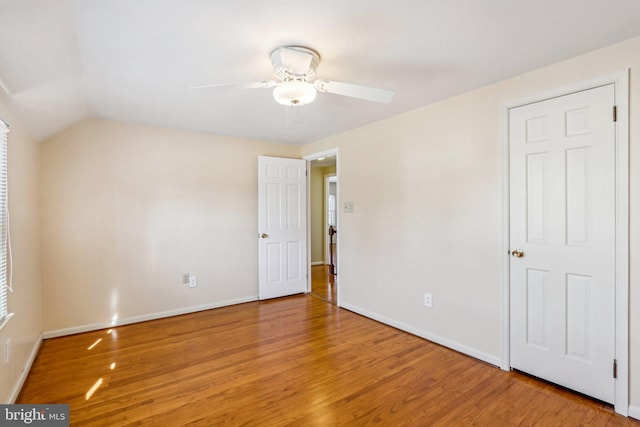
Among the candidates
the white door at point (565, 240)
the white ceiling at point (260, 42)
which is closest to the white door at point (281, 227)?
the white ceiling at point (260, 42)

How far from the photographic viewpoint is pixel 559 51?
1.98 metres

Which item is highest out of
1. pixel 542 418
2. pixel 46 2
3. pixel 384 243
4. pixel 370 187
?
pixel 46 2

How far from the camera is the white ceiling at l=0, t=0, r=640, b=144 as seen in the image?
4.95ft

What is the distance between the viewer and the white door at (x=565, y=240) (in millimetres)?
1963

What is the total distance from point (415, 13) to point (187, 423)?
266cm

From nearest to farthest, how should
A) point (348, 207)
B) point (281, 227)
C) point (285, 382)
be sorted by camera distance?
point (285, 382), point (348, 207), point (281, 227)

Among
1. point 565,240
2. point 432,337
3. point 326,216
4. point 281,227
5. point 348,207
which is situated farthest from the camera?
point 326,216

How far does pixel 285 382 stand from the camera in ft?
7.43

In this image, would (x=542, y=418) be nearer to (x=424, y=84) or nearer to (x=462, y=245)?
(x=462, y=245)

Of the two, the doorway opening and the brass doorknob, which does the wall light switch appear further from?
the doorway opening

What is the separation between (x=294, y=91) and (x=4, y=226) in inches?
80.7

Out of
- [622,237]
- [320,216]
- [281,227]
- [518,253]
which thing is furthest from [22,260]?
[320,216]

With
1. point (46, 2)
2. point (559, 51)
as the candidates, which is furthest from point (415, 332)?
point (46, 2)

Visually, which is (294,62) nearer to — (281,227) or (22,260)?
(22,260)
